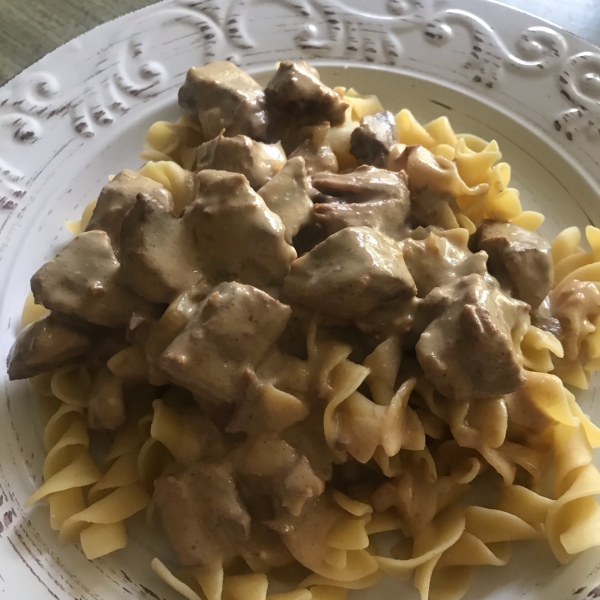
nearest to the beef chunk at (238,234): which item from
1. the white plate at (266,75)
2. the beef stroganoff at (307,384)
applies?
the beef stroganoff at (307,384)

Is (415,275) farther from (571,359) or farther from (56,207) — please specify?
(56,207)

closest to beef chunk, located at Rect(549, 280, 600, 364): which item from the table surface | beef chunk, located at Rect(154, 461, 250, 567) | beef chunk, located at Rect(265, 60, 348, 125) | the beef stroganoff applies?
the beef stroganoff

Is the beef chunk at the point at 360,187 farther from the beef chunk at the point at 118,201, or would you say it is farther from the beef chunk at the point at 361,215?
the beef chunk at the point at 118,201

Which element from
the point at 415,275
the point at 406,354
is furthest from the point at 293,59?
the point at 406,354

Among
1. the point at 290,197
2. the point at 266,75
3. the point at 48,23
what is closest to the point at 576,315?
the point at 290,197

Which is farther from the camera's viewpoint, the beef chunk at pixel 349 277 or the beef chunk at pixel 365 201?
the beef chunk at pixel 365 201

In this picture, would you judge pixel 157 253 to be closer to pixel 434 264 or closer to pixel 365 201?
pixel 365 201
